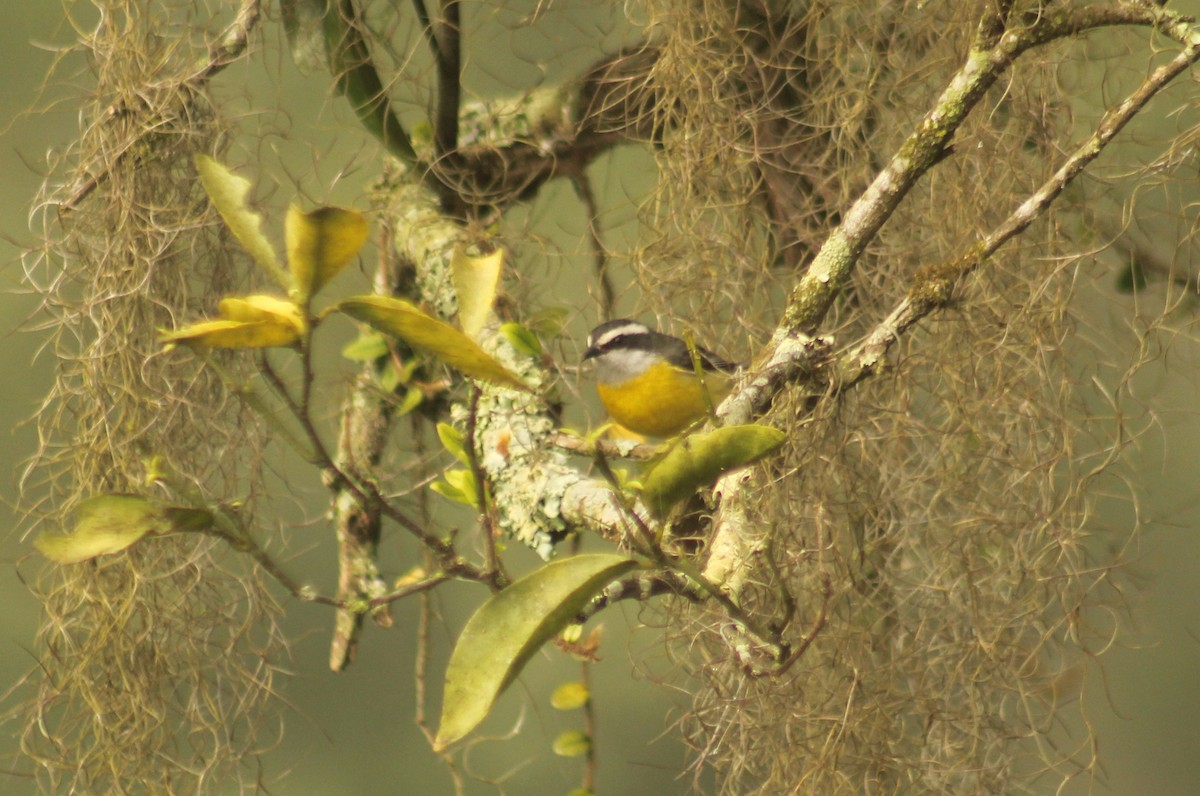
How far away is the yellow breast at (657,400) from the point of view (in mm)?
1527

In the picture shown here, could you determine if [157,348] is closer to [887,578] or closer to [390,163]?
[390,163]

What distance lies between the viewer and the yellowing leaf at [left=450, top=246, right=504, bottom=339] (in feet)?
1.72

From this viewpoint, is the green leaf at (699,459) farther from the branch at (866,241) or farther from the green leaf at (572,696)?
the green leaf at (572,696)

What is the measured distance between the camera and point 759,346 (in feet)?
3.67

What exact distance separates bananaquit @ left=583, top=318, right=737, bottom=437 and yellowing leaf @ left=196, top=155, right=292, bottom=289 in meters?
0.98

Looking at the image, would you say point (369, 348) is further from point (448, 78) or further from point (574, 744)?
point (574, 744)

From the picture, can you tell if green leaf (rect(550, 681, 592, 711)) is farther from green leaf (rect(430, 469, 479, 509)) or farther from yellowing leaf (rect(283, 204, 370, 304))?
yellowing leaf (rect(283, 204, 370, 304))

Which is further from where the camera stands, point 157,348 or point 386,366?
point 386,366

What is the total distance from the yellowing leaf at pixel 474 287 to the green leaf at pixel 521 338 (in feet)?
1.79

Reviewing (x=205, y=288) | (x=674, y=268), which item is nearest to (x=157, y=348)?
(x=205, y=288)

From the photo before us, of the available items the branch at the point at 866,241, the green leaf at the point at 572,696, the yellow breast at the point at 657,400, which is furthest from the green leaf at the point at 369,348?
the branch at the point at 866,241

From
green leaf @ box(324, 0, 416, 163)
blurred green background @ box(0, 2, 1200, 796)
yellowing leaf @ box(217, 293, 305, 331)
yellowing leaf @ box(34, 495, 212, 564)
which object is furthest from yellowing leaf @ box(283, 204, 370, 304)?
blurred green background @ box(0, 2, 1200, 796)

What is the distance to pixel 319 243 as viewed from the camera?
1.66ft

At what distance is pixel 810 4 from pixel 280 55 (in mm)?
520
